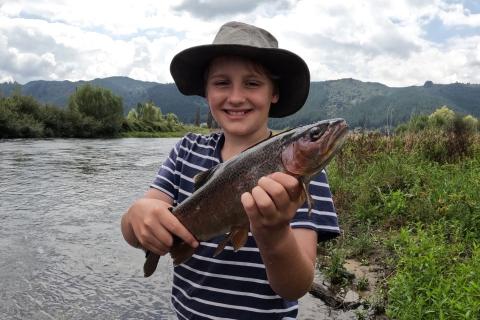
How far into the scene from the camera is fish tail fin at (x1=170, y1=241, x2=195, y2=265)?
7.28 ft

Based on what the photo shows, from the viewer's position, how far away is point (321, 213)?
2418 mm

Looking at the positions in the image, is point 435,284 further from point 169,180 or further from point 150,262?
point 150,262

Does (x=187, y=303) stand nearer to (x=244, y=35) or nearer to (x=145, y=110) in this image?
(x=244, y=35)

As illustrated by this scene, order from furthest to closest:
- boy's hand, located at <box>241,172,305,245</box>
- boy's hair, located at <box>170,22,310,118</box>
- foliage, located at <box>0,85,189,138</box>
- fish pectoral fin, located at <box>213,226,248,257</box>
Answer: foliage, located at <box>0,85,189,138</box> → boy's hair, located at <box>170,22,310,118</box> → fish pectoral fin, located at <box>213,226,248,257</box> → boy's hand, located at <box>241,172,305,245</box>

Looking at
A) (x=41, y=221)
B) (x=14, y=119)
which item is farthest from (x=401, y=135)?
(x=14, y=119)

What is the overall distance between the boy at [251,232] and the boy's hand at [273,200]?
0.15 meters

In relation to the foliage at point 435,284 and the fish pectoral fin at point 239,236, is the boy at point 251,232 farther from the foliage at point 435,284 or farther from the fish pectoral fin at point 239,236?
the foliage at point 435,284

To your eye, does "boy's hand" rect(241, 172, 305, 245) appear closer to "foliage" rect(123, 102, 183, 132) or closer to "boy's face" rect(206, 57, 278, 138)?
"boy's face" rect(206, 57, 278, 138)

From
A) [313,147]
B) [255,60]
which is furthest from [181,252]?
[255,60]

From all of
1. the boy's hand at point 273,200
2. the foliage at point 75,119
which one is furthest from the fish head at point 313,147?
the foliage at point 75,119

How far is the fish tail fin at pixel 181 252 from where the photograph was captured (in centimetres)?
222

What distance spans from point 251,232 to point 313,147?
59 centimetres

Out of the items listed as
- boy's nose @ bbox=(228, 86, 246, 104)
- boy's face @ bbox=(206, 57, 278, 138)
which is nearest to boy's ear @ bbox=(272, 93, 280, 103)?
boy's face @ bbox=(206, 57, 278, 138)

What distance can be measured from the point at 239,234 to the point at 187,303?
83 centimetres
